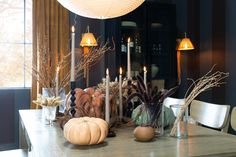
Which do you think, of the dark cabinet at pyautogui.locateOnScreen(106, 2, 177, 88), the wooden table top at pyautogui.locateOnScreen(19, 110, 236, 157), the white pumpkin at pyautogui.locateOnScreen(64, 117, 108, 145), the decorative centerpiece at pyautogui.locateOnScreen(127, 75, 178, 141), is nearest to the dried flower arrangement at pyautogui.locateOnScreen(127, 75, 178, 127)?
the decorative centerpiece at pyautogui.locateOnScreen(127, 75, 178, 141)

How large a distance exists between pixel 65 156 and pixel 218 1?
11.5 feet

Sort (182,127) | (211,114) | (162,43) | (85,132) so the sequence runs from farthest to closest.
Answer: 1. (162,43)
2. (211,114)
3. (182,127)
4. (85,132)

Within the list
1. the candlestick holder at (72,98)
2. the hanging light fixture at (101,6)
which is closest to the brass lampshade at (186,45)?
the hanging light fixture at (101,6)

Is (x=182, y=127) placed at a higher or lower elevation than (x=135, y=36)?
lower

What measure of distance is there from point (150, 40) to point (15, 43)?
191 cm

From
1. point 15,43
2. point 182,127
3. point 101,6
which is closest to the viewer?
point 182,127

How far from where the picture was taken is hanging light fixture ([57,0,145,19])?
1.63m

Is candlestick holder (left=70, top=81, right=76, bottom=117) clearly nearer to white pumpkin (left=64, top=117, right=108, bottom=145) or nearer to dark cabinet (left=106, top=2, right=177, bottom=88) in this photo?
white pumpkin (left=64, top=117, right=108, bottom=145)

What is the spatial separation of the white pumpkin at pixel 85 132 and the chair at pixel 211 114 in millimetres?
865

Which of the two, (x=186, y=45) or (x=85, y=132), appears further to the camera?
(x=186, y=45)

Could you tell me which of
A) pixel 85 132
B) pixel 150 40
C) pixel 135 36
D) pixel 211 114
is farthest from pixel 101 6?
pixel 150 40

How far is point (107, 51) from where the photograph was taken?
13.6ft

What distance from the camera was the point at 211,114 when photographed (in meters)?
1.83

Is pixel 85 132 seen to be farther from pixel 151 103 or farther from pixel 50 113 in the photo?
pixel 50 113
